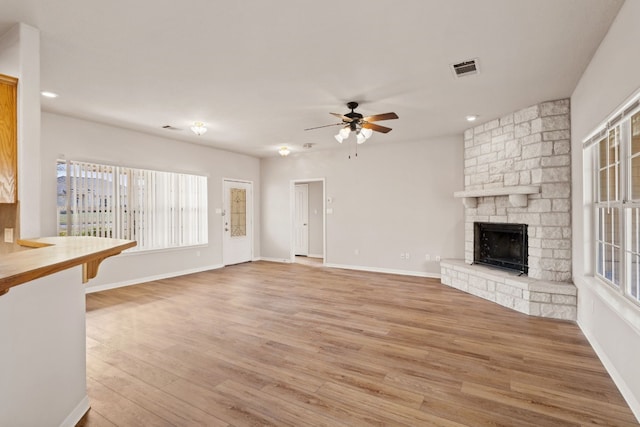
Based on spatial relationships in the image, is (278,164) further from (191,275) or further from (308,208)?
(191,275)

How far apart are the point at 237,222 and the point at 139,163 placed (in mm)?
2730

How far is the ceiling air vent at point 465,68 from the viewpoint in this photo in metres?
3.05

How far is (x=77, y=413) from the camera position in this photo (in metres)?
1.99

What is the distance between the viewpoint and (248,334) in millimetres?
3361

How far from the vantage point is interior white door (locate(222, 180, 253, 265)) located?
24.7 ft

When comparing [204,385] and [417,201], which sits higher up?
[417,201]

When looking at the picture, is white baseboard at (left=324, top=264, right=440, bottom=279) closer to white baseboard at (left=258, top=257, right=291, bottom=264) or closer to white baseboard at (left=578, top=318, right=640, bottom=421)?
white baseboard at (left=258, top=257, right=291, bottom=264)

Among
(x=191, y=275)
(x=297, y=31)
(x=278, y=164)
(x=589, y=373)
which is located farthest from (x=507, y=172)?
(x=191, y=275)

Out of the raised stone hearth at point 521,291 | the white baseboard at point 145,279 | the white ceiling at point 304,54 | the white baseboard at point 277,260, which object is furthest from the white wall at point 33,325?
the white baseboard at point 277,260

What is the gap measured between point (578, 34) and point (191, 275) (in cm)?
674

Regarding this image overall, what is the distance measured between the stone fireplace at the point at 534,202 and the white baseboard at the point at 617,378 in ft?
2.53

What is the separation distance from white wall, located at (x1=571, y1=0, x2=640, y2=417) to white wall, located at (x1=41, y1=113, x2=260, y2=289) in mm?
6449

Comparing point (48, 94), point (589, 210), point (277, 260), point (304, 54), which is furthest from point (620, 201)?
point (277, 260)

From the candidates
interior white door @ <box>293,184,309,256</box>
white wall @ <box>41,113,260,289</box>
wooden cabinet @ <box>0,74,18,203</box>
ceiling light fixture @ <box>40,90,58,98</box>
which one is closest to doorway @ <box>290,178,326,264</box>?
interior white door @ <box>293,184,309,256</box>
